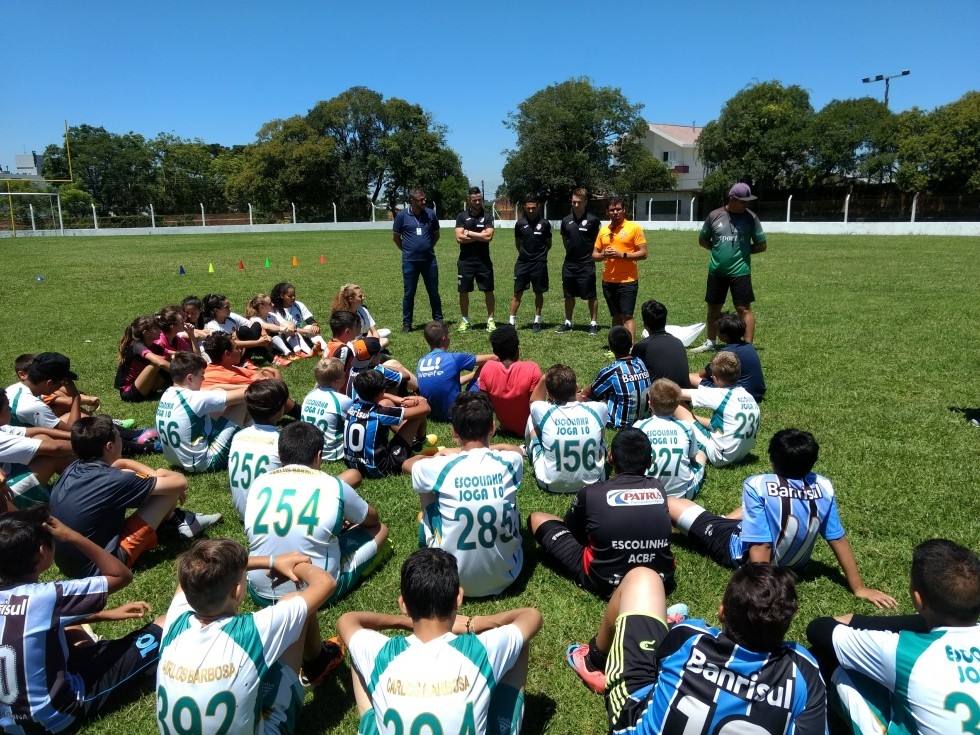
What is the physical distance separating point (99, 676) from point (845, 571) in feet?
12.9

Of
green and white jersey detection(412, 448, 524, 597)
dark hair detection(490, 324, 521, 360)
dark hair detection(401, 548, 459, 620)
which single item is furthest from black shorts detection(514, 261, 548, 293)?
dark hair detection(401, 548, 459, 620)

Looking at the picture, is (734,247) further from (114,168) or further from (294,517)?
(114,168)

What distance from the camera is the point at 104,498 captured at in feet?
12.8

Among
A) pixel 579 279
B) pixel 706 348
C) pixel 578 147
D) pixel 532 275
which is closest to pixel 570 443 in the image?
pixel 706 348

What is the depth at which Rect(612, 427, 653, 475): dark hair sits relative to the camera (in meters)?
3.86

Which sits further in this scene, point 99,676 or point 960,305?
point 960,305

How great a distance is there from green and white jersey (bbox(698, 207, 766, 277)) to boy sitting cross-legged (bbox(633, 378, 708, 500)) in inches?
185

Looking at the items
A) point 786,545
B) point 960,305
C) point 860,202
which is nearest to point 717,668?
point 786,545

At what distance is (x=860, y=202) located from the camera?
4059 cm

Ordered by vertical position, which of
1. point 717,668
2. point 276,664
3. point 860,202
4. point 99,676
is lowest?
point 99,676

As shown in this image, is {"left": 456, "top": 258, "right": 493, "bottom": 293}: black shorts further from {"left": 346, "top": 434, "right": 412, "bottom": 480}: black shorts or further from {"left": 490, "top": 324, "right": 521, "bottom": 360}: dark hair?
{"left": 346, "top": 434, "right": 412, "bottom": 480}: black shorts

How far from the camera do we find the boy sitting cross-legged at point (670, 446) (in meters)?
4.73

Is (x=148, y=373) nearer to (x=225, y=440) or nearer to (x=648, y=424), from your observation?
(x=225, y=440)

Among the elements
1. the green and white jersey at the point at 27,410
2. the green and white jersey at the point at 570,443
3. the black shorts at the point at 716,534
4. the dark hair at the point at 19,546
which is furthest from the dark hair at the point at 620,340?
the green and white jersey at the point at 27,410
